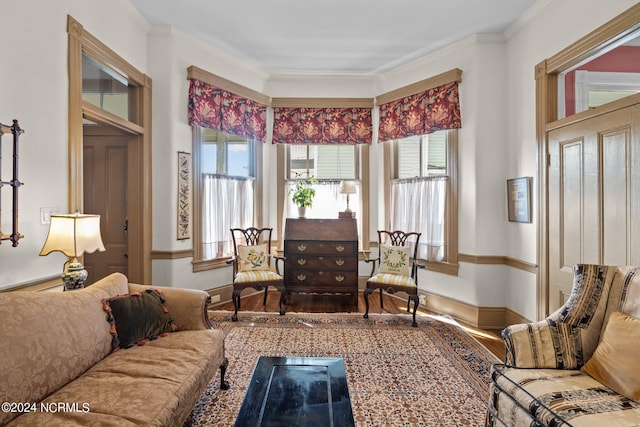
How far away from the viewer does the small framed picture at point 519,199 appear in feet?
10.8

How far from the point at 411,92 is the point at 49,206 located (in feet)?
13.7

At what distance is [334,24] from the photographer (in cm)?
355

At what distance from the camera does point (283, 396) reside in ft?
5.03

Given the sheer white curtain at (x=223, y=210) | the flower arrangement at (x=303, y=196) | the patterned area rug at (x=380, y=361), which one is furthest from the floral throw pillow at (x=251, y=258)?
the flower arrangement at (x=303, y=196)

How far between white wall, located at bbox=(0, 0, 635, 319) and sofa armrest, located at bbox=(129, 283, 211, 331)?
3.09 ft

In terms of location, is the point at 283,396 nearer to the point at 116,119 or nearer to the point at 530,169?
the point at 116,119

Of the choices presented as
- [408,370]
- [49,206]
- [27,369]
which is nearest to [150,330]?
[27,369]

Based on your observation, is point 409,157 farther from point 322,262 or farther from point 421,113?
point 322,262

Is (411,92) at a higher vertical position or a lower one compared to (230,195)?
higher

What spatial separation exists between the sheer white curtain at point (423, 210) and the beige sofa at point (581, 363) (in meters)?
2.21

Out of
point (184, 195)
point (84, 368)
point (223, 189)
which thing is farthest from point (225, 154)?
point (84, 368)

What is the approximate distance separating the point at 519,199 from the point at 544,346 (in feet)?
6.81

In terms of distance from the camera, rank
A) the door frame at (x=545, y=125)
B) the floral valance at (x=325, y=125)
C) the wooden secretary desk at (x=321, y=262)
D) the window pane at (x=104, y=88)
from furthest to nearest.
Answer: the floral valance at (x=325, y=125) < the wooden secretary desk at (x=321, y=262) < the window pane at (x=104, y=88) < the door frame at (x=545, y=125)

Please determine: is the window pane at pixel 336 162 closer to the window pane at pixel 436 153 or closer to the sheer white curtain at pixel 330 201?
the sheer white curtain at pixel 330 201
